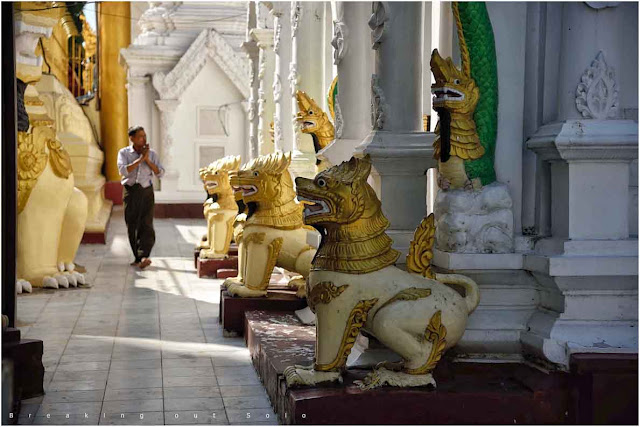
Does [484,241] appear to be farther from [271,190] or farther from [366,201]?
[271,190]

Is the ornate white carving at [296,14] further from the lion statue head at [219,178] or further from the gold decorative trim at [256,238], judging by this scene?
the gold decorative trim at [256,238]

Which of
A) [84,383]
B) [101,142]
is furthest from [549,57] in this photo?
[101,142]

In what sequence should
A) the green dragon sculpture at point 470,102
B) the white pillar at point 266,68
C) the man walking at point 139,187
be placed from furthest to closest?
1. the white pillar at point 266,68
2. the man walking at point 139,187
3. the green dragon sculpture at point 470,102

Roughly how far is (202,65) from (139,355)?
12020mm

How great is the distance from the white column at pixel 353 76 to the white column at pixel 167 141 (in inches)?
454

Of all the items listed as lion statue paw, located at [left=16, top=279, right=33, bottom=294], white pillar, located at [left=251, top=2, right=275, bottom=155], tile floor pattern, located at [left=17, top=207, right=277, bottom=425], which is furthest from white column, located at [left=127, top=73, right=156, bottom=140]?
lion statue paw, located at [left=16, top=279, right=33, bottom=294]

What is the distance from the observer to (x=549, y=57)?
182 inches

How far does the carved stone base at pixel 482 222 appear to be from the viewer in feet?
14.9

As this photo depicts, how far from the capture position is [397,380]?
410cm

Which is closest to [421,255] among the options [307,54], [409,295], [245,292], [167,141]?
[409,295]

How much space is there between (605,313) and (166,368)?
2.72 m

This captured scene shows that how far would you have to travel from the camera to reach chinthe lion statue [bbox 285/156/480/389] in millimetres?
4121

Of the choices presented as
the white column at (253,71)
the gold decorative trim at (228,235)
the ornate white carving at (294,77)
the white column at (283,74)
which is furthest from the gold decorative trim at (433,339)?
the white column at (253,71)

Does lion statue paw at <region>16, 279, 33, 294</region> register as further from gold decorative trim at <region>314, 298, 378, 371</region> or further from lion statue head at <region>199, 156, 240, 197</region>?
gold decorative trim at <region>314, 298, 378, 371</region>
